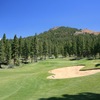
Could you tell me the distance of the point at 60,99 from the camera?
17188mm

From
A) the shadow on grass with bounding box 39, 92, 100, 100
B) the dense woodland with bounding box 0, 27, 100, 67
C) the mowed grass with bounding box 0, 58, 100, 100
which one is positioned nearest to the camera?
the shadow on grass with bounding box 39, 92, 100, 100

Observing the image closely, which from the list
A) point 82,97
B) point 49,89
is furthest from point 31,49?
point 82,97

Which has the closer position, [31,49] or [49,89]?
[49,89]

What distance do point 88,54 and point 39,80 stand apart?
380ft

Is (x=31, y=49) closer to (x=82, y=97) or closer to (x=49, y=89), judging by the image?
(x=49, y=89)

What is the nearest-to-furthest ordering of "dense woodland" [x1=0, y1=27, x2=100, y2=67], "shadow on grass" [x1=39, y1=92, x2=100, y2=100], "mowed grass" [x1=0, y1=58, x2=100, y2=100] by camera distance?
"shadow on grass" [x1=39, y1=92, x2=100, y2=100]
"mowed grass" [x1=0, y1=58, x2=100, y2=100]
"dense woodland" [x1=0, y1=27, x2=100, y2=67]

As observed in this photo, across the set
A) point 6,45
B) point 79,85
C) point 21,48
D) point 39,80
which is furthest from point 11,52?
point 79,85

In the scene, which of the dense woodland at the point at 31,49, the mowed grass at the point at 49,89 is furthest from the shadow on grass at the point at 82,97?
the dense woodland at the point at 31,49

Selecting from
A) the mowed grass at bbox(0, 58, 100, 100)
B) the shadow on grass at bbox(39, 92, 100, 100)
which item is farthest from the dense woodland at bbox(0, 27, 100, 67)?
the shadow on grass at bbox(39, 92, 100, 100)

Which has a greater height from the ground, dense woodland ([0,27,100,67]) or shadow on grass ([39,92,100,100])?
dense woodland ([0,27,100,67])

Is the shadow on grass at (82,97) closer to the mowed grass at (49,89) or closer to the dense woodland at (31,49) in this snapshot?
the mowed grass at (49,89)

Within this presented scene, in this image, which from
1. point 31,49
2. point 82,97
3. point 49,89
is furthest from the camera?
point 31,49

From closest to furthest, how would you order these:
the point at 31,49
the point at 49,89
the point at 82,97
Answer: the point at 82,97, the point at 49,89, the point at 31,49

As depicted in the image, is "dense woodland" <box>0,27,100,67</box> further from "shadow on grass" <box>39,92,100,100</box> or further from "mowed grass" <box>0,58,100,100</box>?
"shadow on grass" <box>39,92,100,100</box>
